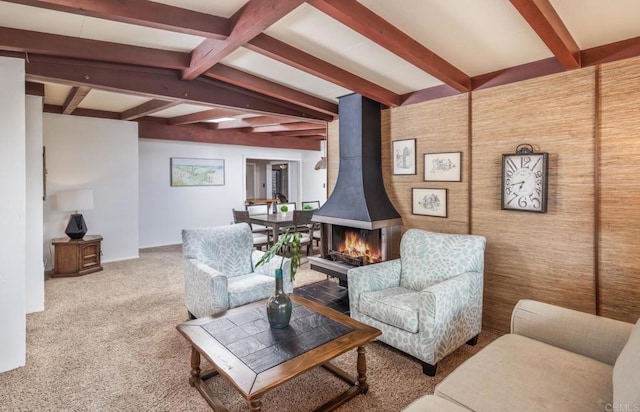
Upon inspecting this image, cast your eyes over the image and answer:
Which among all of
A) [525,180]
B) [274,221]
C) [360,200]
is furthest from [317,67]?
[274,221]

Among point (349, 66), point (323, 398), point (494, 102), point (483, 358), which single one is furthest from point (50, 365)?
point (494, 102)

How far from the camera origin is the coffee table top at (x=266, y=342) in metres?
1.66

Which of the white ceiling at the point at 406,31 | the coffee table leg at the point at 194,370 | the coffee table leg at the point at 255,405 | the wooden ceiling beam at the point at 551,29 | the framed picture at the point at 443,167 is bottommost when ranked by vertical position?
the coffee table leg at the point at 194,370

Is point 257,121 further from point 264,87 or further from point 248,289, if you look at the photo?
point 248,289

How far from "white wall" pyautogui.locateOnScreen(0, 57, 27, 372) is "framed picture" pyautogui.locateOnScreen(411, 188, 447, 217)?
11.5ft

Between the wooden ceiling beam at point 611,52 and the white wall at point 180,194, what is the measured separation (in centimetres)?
655

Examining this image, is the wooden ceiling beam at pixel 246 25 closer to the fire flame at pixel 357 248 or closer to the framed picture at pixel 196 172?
the fire flame at pixel 357 248

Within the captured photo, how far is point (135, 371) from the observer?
2.43m

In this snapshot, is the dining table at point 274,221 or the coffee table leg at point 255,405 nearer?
the coffee table leg at point 255,405

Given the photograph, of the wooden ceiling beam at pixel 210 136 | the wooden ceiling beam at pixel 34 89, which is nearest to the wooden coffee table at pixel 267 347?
the wooden ceiling beam at pixel 34 89

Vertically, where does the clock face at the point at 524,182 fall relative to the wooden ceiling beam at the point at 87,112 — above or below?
below

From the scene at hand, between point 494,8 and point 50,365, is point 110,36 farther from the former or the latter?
point 494,8

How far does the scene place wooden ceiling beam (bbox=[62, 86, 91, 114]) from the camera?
3.74 meters

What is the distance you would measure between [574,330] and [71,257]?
18.8 feet
